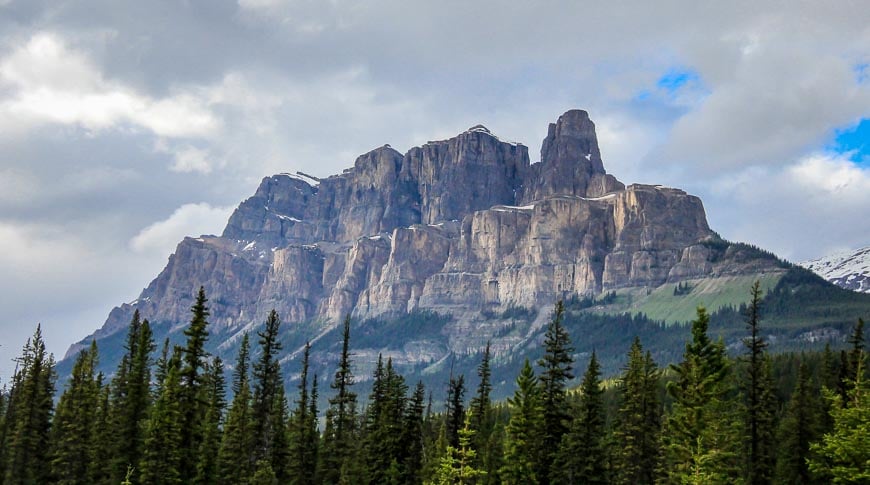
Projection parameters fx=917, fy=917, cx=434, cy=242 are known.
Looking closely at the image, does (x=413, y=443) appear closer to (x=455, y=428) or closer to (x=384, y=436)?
(x=384, y=436)

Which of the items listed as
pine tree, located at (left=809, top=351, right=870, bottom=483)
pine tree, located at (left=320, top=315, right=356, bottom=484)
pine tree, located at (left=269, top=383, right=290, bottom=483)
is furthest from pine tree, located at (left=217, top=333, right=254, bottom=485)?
pine tree, located at (left=809, top=351, right=870, bottom=483)

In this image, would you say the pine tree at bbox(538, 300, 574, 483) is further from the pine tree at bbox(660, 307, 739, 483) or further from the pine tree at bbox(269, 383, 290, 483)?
the pine tree at bbox(269, 383, 290, 483)

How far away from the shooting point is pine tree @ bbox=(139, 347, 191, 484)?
70938 millimetres

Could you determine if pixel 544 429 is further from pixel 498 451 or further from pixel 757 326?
pixel 757 326

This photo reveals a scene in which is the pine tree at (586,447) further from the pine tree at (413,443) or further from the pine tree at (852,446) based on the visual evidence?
the pine tree at (852,446)

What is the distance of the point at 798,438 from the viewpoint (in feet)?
287

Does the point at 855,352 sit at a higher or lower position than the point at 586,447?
higher

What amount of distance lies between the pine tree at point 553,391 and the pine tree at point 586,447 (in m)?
0.75

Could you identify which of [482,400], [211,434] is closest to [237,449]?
[211,434]

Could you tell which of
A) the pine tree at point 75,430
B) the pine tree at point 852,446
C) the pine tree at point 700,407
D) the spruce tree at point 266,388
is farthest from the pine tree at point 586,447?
the pine tree at point 75,430

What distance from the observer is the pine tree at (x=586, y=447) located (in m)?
70.9

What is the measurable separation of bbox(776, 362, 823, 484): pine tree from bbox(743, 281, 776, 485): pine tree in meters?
1.53

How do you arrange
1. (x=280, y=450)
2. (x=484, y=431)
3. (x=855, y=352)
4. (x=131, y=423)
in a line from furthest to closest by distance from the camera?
(x=280, y=450) → (x=484, y=431) → (x=855, y=352) → (x=131, y=423)

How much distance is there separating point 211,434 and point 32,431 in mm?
19357
